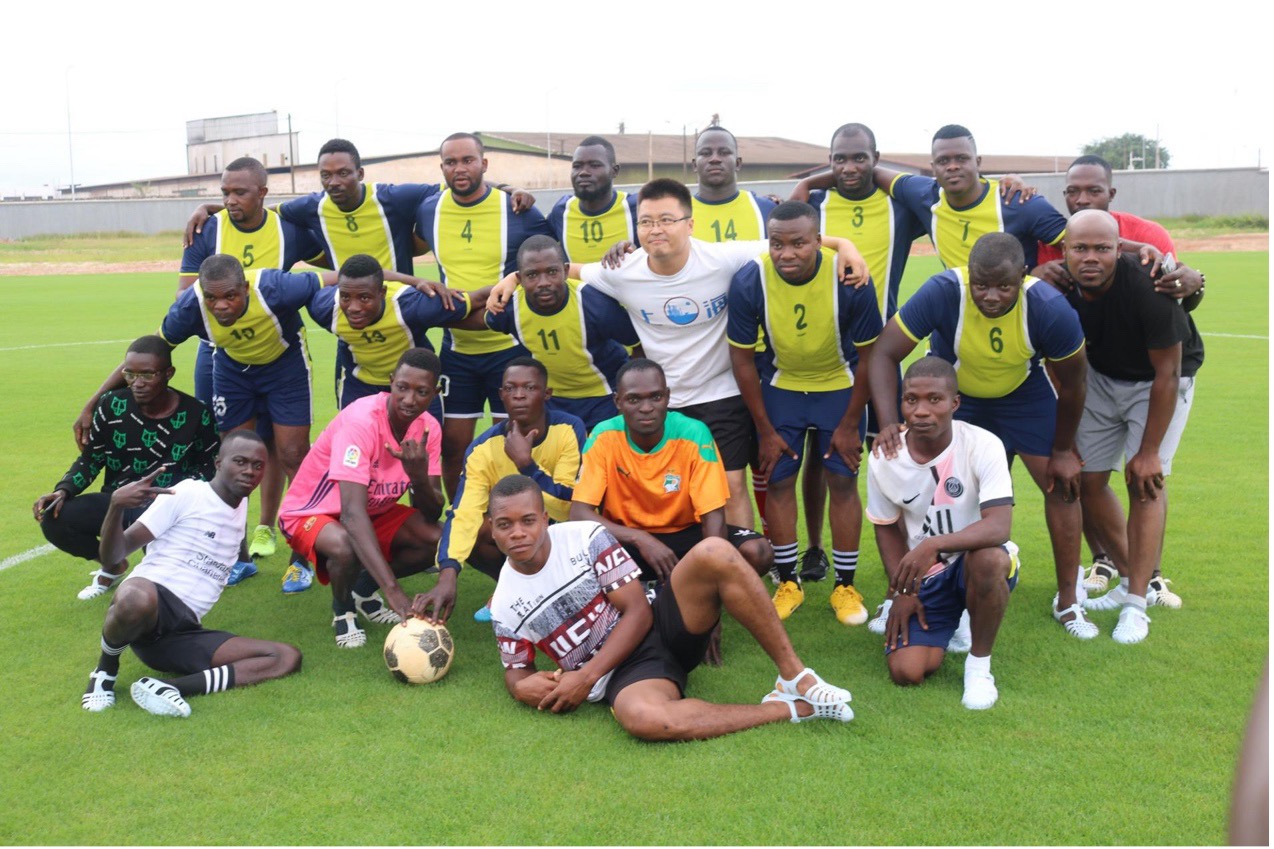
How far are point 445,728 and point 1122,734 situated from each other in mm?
2616

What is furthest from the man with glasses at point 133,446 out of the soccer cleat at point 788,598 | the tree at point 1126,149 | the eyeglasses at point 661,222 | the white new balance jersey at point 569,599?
the tree at point 1126,149

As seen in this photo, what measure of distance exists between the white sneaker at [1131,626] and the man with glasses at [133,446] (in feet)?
15.5

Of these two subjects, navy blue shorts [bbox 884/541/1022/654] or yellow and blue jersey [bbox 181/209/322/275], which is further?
yellow and blue jersey [bbox 181/209/322/275]

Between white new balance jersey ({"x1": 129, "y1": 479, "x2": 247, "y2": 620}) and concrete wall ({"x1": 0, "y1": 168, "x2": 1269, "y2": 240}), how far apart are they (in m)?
35.6

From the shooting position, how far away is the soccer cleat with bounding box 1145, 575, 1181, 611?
231 inches

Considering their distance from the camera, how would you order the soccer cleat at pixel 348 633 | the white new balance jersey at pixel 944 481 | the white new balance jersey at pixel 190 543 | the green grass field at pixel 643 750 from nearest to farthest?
the green grass field at pixel 643 750 < the white new balance jersey at pixel 944 481 < the white new balance jersey at pixel 190 543 < the soccer cleat at pixel 348 633

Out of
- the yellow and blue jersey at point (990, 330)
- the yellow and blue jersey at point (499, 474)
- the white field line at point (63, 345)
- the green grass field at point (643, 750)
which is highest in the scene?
the yellow and blue jersey at point (990, 330)

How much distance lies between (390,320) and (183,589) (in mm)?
2018

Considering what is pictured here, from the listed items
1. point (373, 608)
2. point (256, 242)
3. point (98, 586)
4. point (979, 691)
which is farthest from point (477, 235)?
point (979, 691)

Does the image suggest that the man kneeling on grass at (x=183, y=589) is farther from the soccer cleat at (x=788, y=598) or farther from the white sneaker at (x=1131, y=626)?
the white sneaker at (x=1131, y=626)

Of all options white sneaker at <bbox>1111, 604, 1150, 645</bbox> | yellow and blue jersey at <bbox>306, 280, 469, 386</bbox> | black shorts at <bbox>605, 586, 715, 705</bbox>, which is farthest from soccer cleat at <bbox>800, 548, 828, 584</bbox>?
yellow and blue jersey at <bbox>306, 280, 469, 386</bbox>

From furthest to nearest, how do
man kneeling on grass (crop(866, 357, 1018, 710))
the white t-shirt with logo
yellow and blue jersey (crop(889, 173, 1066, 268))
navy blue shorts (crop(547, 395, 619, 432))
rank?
1. navy blue shorts (crop(547, 395, 619, 432))
2. yellow and blue jersey (crop(889, 173, 1066, 268))
3. the white t-shirt with logo
4. man kneeling on grass (crop(866, 357, 1018, 710))

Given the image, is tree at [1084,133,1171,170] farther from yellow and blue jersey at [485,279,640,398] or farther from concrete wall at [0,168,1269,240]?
yellow and blue jersey at [485,279,640,398]

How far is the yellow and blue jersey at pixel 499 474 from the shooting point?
5492 millimetres
